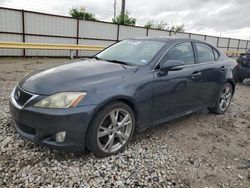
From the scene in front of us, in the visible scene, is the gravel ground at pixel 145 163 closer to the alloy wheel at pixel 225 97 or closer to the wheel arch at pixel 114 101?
the wheel arch at pixel 114 101

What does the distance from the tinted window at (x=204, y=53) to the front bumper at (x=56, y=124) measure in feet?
8.43

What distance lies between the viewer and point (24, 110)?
8.96ft

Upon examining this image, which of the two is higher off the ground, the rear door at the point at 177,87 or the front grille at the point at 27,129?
the rear door at the point at 177,87

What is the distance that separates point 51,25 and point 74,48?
6.15ft

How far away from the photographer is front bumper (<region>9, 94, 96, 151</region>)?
2604mm

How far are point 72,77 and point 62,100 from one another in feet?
1.36

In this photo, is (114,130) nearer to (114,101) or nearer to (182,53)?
(114,101)

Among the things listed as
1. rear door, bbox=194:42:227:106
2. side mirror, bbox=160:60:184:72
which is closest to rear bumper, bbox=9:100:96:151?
side mirror, bbox=160:60:184:72

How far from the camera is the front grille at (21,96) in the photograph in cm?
279

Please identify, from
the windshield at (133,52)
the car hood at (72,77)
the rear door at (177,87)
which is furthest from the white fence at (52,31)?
the rear door at (177,87)

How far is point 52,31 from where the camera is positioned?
1392 centimetres

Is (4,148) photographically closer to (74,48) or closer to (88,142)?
(88,142)

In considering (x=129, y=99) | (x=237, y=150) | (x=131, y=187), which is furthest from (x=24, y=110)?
(x=237, y=150)

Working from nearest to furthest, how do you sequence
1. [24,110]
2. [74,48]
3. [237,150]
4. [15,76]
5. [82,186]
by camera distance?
[82,186] → [24,110] → [237,150] → [15,76] → [74,48]
